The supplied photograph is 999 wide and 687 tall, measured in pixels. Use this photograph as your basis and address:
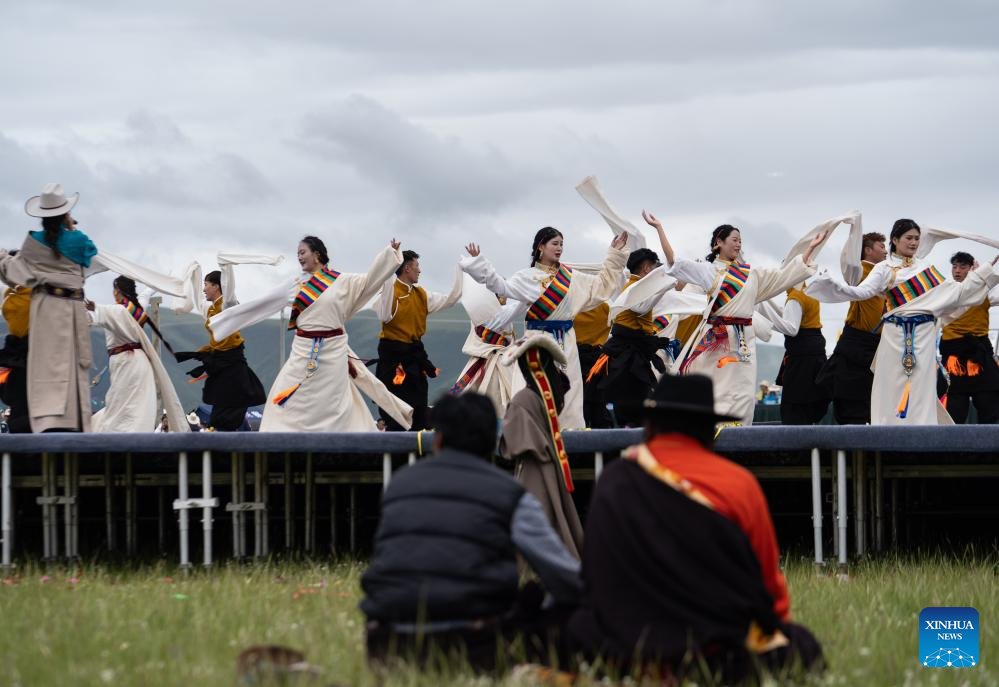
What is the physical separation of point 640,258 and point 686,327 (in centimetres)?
130

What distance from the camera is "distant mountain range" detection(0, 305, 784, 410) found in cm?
2500

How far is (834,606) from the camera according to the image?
18.2 feet

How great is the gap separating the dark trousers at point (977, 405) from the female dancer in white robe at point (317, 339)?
4.70 m

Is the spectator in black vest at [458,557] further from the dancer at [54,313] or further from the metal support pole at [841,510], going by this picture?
the dancer at [54,313]

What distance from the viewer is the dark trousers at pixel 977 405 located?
10266 millimetres

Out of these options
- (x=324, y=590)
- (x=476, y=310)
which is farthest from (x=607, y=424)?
(x=324, y=590)

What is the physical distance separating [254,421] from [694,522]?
11.5 m

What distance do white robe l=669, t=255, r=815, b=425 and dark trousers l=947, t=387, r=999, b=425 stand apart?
2477 mm

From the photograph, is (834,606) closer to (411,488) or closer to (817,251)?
(411,488)

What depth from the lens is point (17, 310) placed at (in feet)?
30.0

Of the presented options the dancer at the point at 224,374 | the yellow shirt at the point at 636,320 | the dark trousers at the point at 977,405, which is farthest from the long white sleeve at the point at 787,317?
the dancer at the point at 224,374

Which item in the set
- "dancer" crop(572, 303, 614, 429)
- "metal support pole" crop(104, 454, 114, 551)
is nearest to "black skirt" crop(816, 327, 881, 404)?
"dancer" crop(572, 303, 614, 429)

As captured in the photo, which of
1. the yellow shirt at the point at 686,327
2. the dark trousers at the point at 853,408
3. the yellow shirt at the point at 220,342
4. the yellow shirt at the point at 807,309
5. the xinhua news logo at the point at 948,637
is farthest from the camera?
the yellow shirt at the point at 220,342

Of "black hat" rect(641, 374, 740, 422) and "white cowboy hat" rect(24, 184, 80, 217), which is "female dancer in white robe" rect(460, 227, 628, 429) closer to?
"white cowboy hat" rect(24, 184, 80, 217)
